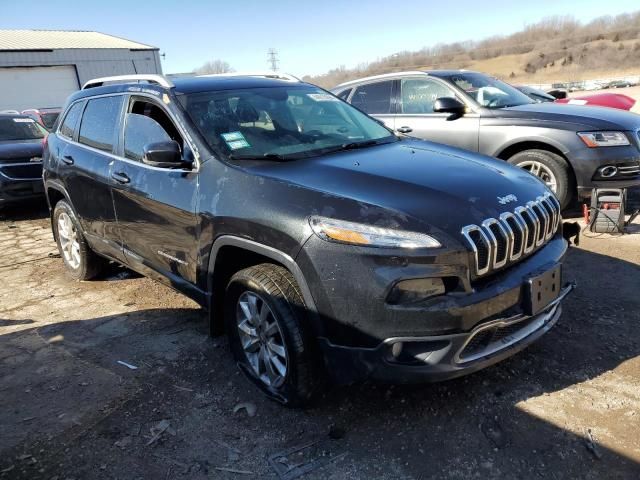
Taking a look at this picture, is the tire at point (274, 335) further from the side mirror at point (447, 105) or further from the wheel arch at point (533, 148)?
the wheel arch at point (533, 148)

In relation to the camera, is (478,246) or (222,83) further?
(222,83)

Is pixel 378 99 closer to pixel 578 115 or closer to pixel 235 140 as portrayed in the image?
pixel 578 115

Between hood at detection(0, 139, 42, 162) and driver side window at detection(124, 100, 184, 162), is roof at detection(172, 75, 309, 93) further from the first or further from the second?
hood at detection(0, 139, 42, 162)

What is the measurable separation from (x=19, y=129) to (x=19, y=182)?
1971mm

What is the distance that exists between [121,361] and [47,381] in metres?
0.46

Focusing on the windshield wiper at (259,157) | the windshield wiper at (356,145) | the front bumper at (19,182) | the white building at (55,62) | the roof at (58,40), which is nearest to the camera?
the windshield wiper at (259,157)

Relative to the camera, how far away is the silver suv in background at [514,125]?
573 centimetres

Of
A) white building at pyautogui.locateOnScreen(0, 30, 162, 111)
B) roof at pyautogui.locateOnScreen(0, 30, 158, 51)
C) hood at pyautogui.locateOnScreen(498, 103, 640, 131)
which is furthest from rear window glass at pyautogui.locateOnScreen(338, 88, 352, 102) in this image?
roof at pyautogui.locateOnScreen(0, 30, 158, 51)

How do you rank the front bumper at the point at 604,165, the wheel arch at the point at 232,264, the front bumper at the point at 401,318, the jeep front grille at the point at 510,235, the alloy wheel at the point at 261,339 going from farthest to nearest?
the front bumper at the point at 604,165, the alloy wheel at the point at 261,339, the wheel arch at the point at 232,264, the jeep front grille at the point at 510,235, the front bumper at the point at 401,318

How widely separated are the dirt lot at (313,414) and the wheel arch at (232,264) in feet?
1.47

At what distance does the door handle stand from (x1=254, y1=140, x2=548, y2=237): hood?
Answer: 4.34 ft

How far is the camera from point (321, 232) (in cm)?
252

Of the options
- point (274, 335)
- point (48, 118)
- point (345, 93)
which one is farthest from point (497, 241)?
point (48, 118)

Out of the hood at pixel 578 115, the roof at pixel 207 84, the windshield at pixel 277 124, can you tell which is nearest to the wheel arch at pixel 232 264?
the windshield at pixel 277 124
